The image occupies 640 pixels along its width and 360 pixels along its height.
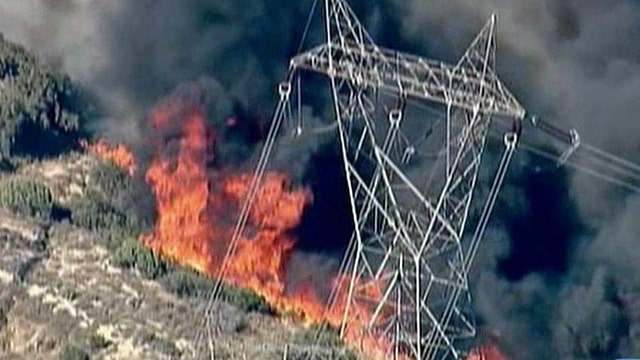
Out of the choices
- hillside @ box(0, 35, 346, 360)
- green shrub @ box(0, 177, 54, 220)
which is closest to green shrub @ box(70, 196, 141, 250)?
hillside @ box(0, 35, 346, 360)

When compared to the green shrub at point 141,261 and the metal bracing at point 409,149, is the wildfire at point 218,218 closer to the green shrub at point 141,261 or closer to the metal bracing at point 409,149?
the green shrub at point 141,261

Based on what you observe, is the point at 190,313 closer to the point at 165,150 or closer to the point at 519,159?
the point at 165,150

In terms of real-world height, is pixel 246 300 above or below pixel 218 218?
below

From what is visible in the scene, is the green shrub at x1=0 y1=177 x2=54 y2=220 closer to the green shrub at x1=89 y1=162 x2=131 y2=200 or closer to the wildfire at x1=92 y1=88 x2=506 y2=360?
the green shrub at x1=89 y1=162 x2=131 y2=200

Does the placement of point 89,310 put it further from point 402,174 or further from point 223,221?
point 402,174

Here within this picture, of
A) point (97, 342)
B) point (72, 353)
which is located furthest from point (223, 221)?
point (72, 353)

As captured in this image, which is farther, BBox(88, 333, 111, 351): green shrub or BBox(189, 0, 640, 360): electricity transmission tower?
BBox(88, 333, 111, 351): green shrub
